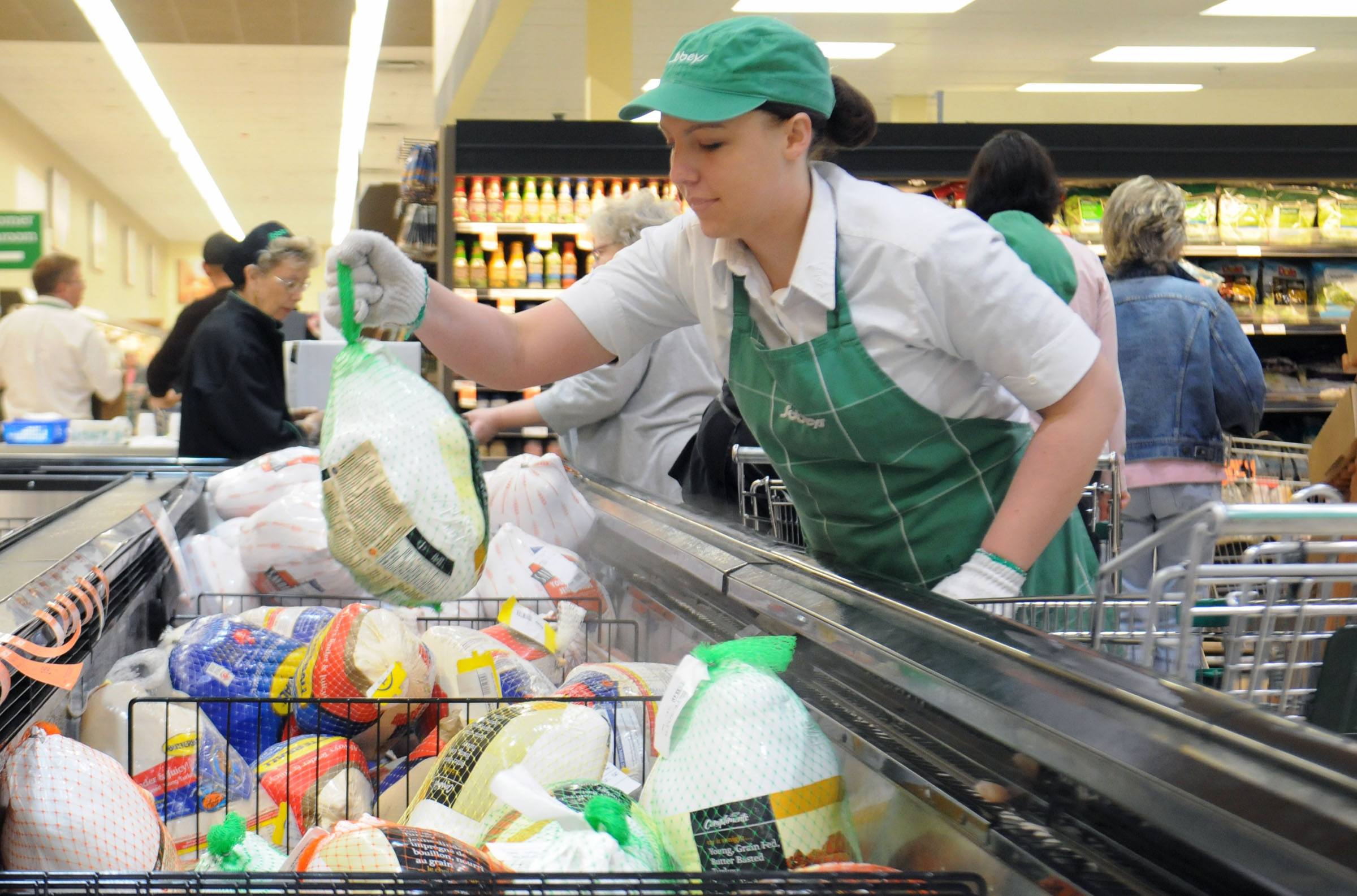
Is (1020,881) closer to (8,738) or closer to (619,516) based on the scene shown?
(8,738)

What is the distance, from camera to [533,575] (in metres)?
2.25

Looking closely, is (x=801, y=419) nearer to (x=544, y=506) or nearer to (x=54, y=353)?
(x=544, y=506)

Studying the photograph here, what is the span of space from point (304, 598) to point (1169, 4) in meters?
8.61

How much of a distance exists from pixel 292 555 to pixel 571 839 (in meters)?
1.56

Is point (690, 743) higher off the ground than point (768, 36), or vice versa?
point (768, 36)

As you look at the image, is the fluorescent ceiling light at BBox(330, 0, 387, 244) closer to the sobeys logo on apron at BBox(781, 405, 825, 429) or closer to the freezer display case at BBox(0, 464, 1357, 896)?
Answer: the sobeys logo on apron at BBox(781, 405, 825, 429)

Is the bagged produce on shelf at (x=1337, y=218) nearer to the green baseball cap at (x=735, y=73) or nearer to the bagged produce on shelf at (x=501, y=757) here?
the green baseball cap at (x=735, y=73)

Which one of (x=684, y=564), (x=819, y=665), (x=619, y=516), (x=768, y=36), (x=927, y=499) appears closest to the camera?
(x=819, y=665)

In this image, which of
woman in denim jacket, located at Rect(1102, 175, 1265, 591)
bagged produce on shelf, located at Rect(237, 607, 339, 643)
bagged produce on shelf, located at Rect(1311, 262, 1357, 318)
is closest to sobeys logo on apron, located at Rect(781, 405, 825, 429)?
bagged produce on shelf, located at Rect(237, 607, 339, 643)

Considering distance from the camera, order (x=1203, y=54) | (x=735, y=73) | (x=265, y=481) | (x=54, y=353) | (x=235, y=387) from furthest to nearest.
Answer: (x=1203, y=54) → (x=54, y=353) → (x=235, y=387) → (x=265, y=481) → (x=735, y=73)

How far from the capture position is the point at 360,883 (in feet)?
2.44

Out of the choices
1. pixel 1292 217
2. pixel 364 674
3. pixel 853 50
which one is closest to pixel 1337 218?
pixel 1292 217

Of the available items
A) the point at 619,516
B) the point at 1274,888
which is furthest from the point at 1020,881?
the point at 619,516

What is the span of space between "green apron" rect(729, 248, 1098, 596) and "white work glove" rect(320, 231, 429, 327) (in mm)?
477
